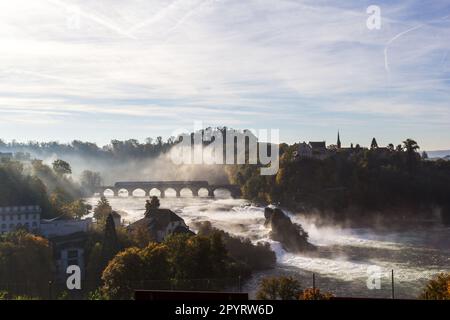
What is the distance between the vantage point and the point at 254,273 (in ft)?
102

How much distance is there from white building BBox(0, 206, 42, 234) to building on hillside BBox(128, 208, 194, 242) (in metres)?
6.22

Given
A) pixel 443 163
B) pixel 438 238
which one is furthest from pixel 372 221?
pixel 443 163

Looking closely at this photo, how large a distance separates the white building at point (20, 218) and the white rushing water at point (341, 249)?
36.0 ft

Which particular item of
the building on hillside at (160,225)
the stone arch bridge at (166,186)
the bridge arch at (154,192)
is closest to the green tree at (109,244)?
→ the building on hillside at (160,225)

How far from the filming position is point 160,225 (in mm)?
33812

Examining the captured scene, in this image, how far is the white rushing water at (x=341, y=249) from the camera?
2864 cm

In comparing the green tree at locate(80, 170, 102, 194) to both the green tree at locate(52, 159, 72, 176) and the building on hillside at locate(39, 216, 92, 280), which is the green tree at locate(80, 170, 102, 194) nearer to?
the green tree at locate(52, 159, 72, 176)

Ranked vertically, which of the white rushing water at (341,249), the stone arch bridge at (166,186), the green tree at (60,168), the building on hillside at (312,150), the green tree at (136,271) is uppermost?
the building on hillside at (312,150)

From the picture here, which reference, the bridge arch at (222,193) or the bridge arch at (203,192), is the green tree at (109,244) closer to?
the bridge arch at (222,193)

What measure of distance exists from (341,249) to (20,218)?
24247 mm

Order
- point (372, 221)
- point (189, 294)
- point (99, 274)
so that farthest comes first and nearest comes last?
point (372, 221) < point (99, 274) < point (189, 294)

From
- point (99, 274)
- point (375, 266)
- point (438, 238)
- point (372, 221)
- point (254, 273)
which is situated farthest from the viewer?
point (372, 221)

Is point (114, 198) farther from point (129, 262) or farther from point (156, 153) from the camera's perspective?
point (129, 262)
